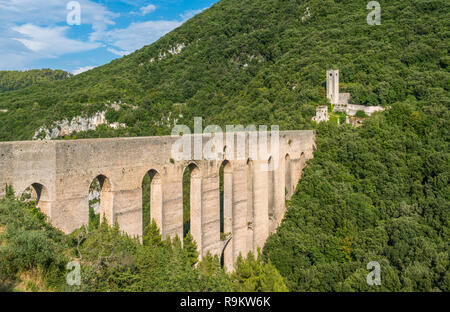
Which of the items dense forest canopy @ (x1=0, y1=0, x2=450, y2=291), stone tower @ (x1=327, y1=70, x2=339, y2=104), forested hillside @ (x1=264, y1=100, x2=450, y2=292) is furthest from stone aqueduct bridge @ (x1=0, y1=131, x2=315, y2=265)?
stone tower @ (x1=327, y1=70, x2=339, y2=104)

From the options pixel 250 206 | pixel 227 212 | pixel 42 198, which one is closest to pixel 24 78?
pixel 227 212

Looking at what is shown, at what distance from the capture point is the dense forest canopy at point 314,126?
970 cm

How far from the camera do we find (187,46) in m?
69.9

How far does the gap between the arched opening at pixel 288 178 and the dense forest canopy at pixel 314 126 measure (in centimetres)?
84

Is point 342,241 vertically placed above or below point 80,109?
below

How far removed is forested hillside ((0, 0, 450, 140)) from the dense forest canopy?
8.5 inches

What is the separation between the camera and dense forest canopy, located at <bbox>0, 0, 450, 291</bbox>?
970 cm

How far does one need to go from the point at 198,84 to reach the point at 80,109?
2023cm

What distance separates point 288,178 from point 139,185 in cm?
1430

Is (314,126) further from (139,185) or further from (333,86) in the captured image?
(139,185)

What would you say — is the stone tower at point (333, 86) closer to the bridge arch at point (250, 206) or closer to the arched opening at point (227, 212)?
the bridge arch at point (250, 206)
